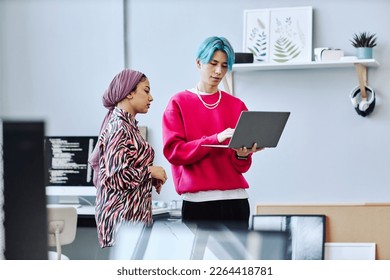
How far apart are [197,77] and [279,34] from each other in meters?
0.33

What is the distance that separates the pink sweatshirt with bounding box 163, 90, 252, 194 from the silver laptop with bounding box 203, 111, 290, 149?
0.06 m

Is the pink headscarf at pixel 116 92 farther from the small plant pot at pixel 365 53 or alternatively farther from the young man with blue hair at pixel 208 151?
the small plant pot at pixel 365 53

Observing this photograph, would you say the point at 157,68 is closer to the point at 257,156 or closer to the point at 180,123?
the point at 257,156

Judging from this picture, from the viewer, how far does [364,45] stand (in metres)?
2.17

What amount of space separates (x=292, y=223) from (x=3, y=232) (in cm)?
188

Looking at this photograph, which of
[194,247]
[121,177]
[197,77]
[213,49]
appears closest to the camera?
[194,247]

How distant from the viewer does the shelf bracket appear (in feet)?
7.09

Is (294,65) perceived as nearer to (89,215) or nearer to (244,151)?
(244,151)

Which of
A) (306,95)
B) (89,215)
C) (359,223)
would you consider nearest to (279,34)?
(306,95)

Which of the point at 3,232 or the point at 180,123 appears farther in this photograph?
the point at 180,123

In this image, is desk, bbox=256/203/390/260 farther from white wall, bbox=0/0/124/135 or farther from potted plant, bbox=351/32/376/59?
white wall, bbox=0/0/124/135
